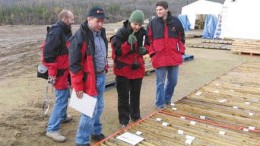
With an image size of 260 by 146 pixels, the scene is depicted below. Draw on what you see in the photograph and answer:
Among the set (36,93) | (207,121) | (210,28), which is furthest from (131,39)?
(210,28)

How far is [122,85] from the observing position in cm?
481

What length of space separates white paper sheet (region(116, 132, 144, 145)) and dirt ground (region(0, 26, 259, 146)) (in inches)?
31.3

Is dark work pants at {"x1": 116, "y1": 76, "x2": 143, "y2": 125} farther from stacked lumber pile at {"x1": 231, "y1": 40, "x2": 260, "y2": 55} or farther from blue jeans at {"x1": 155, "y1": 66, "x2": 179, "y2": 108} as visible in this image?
stacked lumber pile at {"x1": 231, "y1": 40, "x2": 260, "y2": 55}

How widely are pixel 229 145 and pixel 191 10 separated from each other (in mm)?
24574

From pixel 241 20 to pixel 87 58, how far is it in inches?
680

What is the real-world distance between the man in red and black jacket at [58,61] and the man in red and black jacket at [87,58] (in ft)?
2.35

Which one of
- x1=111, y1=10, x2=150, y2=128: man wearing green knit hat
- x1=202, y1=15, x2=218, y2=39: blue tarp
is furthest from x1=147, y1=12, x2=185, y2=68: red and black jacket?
x1=202, y1=15, x2=218, y2=39: blue tarp

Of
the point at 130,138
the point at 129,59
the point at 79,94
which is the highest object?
the point at 129,59

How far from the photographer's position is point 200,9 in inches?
1044

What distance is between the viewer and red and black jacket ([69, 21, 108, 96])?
3586 millimetres

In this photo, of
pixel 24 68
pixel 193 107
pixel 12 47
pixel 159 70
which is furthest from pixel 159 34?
pixel 12 47

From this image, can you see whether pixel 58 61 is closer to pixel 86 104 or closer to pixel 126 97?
pixel 86 104

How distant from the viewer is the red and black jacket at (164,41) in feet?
17.7

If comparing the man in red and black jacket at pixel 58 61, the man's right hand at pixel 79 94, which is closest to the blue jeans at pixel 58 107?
the man in red and black jacket at pixel 58 61
